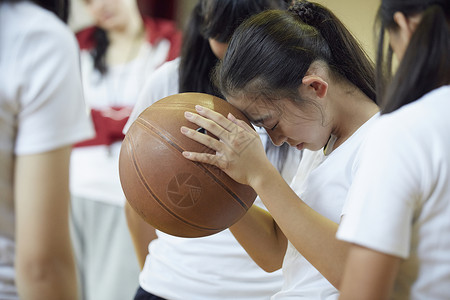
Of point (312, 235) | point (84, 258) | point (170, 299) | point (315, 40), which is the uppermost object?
point (315, 40)

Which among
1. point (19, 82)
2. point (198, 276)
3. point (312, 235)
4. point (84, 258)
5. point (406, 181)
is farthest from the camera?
point (84, 258)

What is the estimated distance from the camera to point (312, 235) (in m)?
1.17

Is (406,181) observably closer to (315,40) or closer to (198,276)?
(315,40)

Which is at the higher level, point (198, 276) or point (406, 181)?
point (406, 181)

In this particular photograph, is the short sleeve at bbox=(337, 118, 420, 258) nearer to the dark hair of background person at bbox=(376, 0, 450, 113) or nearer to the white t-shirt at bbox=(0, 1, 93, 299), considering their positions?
the dark hair of background person at bbox=(376, 0, 450, 113)

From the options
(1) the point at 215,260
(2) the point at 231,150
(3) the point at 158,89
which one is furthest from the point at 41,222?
(3) the point at 158,89

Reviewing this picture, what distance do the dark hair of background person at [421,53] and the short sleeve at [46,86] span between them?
0.58m

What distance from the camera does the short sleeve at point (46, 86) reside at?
102 centimetres

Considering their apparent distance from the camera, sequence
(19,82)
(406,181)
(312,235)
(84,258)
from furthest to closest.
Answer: (84,258) → (312,235) → (19,82) → (406,181)

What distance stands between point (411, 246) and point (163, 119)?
2.00 feet

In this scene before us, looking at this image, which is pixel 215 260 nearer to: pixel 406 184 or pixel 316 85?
pixel 316 85

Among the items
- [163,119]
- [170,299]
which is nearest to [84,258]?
[170,299]

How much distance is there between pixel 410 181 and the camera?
0.90 m

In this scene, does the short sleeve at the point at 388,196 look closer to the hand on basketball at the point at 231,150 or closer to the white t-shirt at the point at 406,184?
the white t-shirt at the point at 406,184
